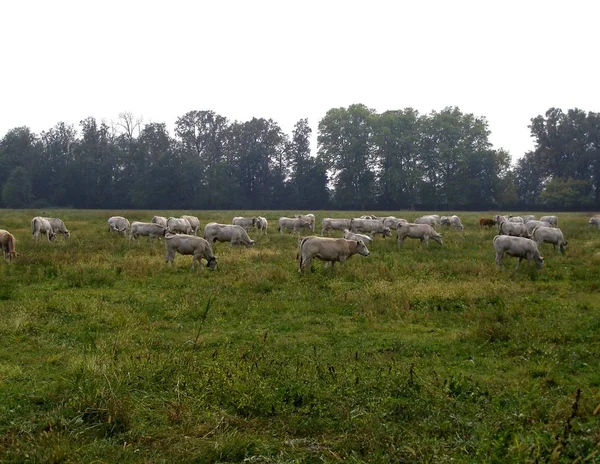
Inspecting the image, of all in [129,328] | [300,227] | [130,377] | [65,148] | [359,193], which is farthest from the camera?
[65,148]

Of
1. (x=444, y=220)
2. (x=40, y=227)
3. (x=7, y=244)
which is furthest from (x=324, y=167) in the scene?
(x=7, y=244)

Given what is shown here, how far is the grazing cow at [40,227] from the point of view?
85.5ft

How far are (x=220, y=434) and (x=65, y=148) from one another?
95304mm

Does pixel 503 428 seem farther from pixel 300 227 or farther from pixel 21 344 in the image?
pixel 300 227

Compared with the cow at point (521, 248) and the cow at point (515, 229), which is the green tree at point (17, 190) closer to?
the cow at point (515, 229)

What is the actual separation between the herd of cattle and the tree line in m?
40.4

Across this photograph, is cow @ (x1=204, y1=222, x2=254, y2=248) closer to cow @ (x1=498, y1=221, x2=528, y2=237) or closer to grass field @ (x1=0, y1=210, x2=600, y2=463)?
grass field @ (x1=0, y1=210, x2=600, y2=463)

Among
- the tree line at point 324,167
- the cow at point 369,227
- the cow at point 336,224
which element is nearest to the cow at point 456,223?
the cow at point 369,227

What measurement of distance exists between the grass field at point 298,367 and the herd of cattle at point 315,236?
178 centimetres

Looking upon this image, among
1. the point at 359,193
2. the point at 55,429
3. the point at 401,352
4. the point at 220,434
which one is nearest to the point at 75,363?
the point at 55,429

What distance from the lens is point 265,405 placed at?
6516mm

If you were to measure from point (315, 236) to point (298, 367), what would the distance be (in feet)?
37.3

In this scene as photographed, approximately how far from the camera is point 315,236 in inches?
741

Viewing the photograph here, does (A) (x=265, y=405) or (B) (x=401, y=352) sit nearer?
(A) (x=265, y=405)
